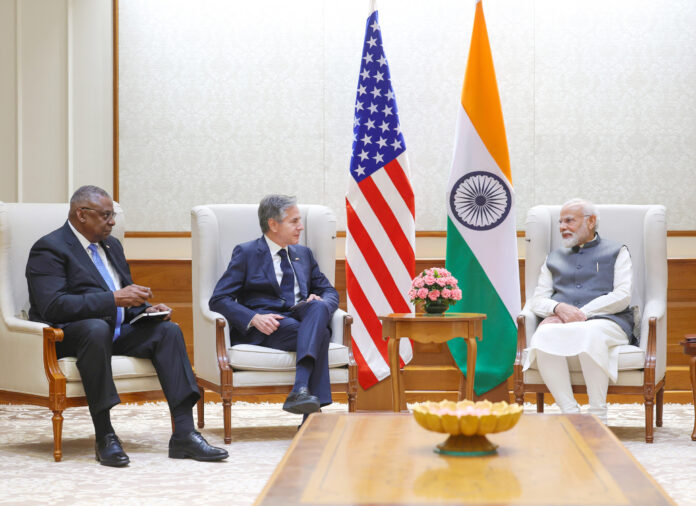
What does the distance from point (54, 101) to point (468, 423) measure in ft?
16.1

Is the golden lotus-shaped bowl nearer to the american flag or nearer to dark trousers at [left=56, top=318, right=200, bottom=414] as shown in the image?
dark trousers at [left=56, top=318, right=200, bottom=414]

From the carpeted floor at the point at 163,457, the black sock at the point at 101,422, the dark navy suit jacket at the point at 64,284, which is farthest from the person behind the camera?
the dark navy suit jacket at the point at 64,284

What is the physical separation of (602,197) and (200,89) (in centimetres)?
292

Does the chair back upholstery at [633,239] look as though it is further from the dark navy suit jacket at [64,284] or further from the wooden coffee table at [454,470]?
the wooden coffee table at [454,470]

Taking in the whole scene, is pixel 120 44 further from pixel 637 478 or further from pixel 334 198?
pixel 637 478

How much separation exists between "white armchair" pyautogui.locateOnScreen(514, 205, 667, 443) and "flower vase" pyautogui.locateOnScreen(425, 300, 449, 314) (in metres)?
0.40

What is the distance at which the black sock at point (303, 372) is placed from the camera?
4.38m

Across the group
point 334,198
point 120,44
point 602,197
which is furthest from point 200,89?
point 602,197

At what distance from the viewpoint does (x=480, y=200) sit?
217 inches

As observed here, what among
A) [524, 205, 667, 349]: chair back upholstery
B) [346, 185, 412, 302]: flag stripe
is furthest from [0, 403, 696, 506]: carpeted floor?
[346, 185, 412, 302]: flag stripe

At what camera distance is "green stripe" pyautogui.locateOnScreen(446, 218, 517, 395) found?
17.6 feet

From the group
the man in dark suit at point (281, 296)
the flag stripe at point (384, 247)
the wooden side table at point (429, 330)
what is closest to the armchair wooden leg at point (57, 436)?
the man in dark suit at point (281, 296)

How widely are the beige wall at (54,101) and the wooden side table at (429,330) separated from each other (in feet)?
8.77

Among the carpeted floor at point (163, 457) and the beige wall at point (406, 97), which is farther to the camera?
the beige wall at point (406, 97)
